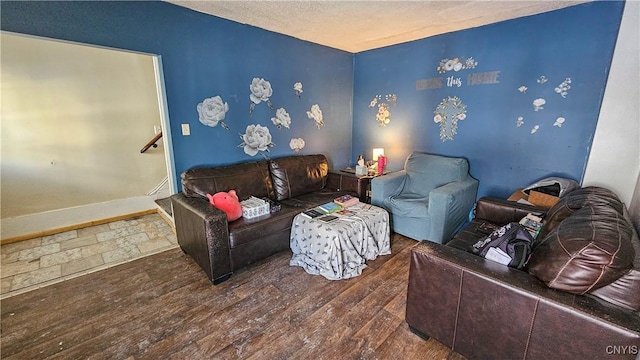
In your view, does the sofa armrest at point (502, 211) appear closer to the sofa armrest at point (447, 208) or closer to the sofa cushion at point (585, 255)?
the sofa armrest at point (447, 208)

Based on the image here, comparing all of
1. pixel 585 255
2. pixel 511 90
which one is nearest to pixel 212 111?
pixel 585 255

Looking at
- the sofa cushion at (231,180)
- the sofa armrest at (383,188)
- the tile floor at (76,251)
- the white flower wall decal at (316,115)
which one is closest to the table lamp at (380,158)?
the sofa armrest at (383,188)

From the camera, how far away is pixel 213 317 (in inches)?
69.7

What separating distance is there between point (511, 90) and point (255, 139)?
282 cm

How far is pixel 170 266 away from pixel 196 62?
1973 mm

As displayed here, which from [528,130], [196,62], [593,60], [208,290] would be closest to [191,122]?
[196,62]

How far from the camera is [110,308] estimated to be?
186 centimetres

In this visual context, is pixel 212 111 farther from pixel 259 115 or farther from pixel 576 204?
pixel 576 204

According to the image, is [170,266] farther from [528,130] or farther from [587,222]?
[528,130]

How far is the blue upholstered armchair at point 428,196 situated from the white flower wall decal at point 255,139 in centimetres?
140

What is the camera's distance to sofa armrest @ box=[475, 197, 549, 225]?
222cm

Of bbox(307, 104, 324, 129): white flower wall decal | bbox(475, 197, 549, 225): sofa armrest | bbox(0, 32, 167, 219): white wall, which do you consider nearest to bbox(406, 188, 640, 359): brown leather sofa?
bbox(475, 197, 549, 225): sofa armrest

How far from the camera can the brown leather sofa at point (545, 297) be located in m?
1.00

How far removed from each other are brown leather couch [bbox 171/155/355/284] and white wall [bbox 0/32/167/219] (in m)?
1.78
